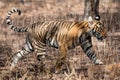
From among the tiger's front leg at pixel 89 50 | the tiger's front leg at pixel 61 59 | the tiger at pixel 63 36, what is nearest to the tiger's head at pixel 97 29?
the tiger at pixel 63 36

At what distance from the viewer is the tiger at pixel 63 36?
20.6 feet

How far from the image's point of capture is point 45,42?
661 centimetres

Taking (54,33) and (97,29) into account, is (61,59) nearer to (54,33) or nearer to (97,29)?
(54,33)

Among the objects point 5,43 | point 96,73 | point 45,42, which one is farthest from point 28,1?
point 96,73

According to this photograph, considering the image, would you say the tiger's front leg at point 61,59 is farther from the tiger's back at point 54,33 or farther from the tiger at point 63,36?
the tiger's back at point 54,33

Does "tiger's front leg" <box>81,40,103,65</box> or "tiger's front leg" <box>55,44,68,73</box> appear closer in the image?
"tiger's front leg" <box>55,44,68,73</box>

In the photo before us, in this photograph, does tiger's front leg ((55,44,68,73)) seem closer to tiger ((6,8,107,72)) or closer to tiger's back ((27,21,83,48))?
tiger ((6,8,107,72))

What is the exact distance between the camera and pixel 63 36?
20.9ft

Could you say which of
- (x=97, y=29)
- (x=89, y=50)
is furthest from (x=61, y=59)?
(x=97, y=29)

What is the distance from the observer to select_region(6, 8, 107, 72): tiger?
6.29 meters

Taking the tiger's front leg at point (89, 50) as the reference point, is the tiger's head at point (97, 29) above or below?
above

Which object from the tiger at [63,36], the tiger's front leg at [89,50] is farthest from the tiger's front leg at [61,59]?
the tiger's front leg at [89,50]

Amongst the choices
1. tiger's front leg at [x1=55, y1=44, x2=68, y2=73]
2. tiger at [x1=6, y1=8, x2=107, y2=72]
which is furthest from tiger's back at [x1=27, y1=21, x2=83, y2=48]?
tiger's front leg at [x1=55, y1=44, x2=68, y2=73]

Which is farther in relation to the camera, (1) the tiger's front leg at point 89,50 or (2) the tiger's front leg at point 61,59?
(1) the tiger's front leg at point 89,50
